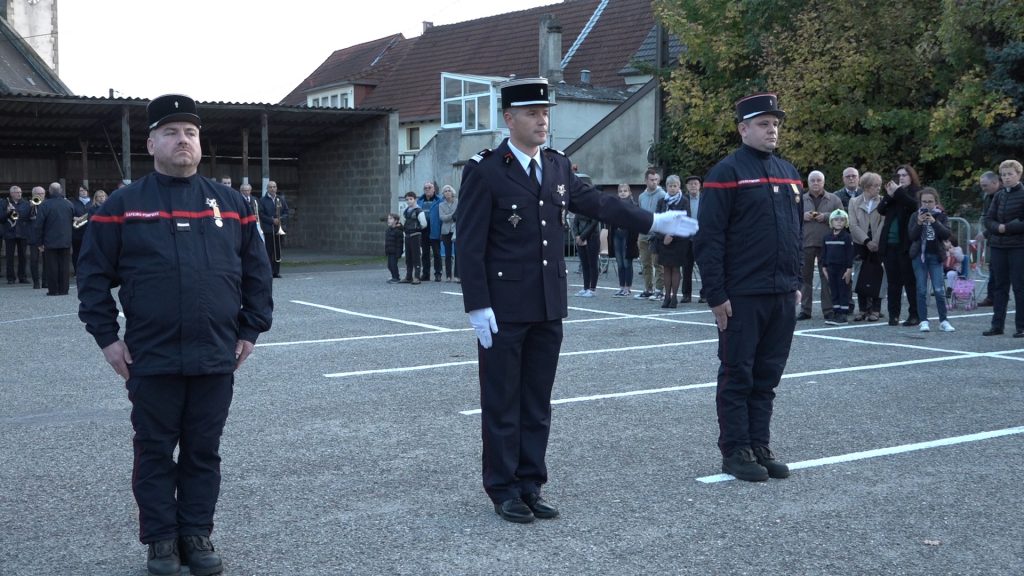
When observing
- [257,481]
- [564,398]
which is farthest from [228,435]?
[564,398]

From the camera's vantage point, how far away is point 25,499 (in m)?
5.83

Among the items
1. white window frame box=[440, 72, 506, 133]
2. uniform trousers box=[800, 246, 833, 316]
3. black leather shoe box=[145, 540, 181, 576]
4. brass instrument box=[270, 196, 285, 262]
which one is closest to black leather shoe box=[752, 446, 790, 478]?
black leather shoe box=[145, 540, 181, 576]

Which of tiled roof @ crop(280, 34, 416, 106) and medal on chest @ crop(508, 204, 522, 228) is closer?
medal on chest @ crop(508, 204, 522, 228)

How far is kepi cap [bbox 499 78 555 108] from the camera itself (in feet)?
17.7

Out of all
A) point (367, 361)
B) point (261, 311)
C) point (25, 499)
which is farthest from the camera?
point (367, 361)

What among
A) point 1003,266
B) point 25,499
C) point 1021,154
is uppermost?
point 1021,154

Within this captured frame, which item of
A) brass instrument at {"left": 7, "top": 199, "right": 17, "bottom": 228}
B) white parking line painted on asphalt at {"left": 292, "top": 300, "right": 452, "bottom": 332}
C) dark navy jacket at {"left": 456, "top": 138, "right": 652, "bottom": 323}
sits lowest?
white parking line painted on asphalt at {"left": 292, "top": 300, "right": 452, "bottom": 332}

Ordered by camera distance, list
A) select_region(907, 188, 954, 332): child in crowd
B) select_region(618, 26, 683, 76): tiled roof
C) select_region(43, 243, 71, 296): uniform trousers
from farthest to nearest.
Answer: select_region(618, 26, 683, 76): tiled roof < select_region(43, 243, 71, 296): uniform trousers < select_region(907, 188, 954, 332): child in crowd

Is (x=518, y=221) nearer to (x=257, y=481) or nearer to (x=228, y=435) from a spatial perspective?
(x=257, y=481)

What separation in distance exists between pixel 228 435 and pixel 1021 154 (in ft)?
69.9

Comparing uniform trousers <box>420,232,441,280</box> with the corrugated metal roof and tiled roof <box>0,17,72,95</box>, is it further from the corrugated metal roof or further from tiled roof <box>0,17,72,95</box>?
tiled roof <box>0,17,72,95</box>

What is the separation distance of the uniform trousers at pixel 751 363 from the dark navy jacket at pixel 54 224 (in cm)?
1739

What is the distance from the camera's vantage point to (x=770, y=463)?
624cm

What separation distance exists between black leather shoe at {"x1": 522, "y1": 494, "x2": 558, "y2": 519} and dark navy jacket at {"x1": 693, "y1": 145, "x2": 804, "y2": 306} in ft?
5.13
